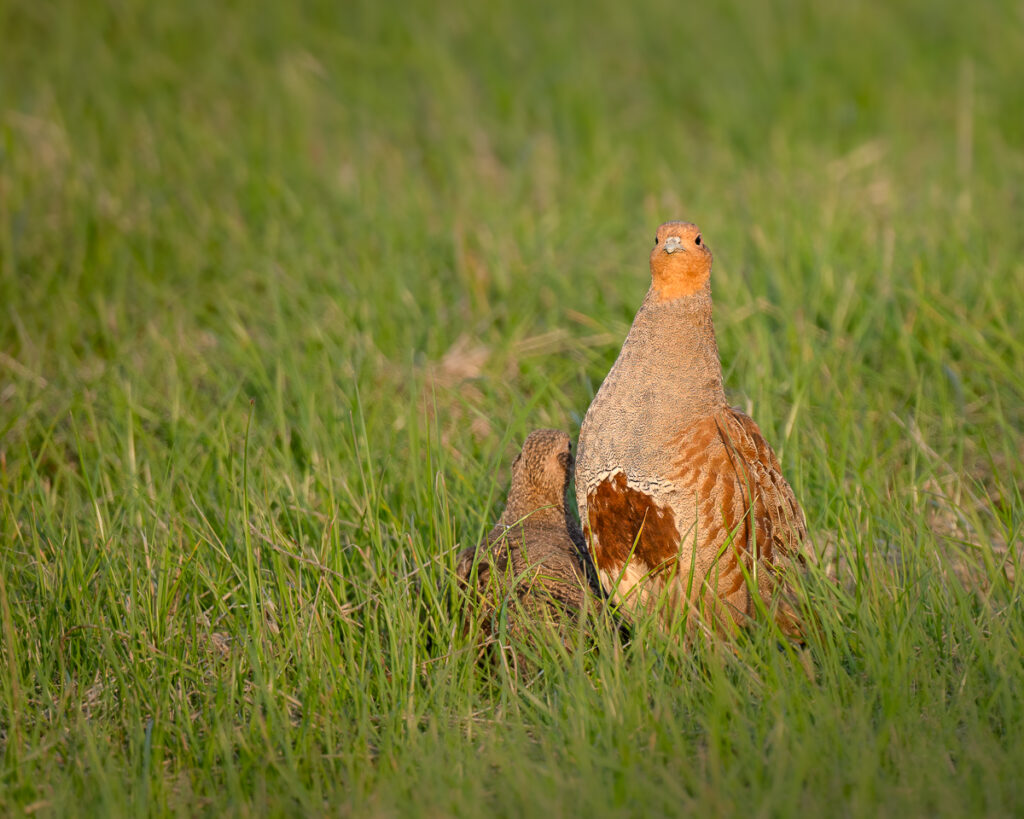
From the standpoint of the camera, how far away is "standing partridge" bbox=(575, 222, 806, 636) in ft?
10.9

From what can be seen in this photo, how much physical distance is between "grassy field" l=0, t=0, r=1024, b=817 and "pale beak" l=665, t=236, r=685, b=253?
106 centimetres

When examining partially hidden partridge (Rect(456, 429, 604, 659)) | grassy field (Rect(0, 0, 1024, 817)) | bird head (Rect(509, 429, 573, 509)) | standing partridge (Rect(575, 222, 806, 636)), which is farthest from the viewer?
bird head (Rect(509, 429, 573, 509))

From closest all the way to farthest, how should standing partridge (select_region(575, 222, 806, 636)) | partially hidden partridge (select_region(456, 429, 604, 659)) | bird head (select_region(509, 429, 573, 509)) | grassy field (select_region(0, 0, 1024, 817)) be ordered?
grassy field (select_region(0, 0, 1024, 817)) < standing partridge (select_region(575, 222, 806, 636)) < partially hidden partridge (select_region(456, 429, 604, 659)) < bird head (select_region(509, 429, 573, 509))

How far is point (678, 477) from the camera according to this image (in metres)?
3.32

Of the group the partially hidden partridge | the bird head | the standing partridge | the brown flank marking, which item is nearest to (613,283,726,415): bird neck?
the standing partridge

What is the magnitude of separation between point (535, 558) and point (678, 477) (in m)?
0.77

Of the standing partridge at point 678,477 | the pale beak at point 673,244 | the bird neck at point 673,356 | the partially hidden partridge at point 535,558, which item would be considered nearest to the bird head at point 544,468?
the partially hidden partridge at point 535,558

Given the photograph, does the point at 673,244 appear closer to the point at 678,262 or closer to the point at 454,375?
the point at 678,262

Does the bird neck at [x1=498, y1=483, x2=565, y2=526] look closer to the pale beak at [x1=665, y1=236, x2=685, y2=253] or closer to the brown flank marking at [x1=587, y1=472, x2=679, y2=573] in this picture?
the brown flank marking at [x1=587, y1=472, x2=679, y2=573]

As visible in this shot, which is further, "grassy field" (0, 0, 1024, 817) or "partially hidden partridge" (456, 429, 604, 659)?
"partially hidden partridge" (456, 429, 604, 659)

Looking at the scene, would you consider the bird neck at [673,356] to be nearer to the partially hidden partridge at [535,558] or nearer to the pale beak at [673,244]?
the pale beak at [673,244]

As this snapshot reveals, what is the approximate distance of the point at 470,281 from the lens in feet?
19.6

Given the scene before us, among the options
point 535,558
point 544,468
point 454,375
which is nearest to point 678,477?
point 535,558

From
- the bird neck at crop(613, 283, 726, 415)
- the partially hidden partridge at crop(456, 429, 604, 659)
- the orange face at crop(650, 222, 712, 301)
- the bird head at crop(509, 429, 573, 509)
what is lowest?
the partially hidden partridge at crop(456, 429, 604, 659)
